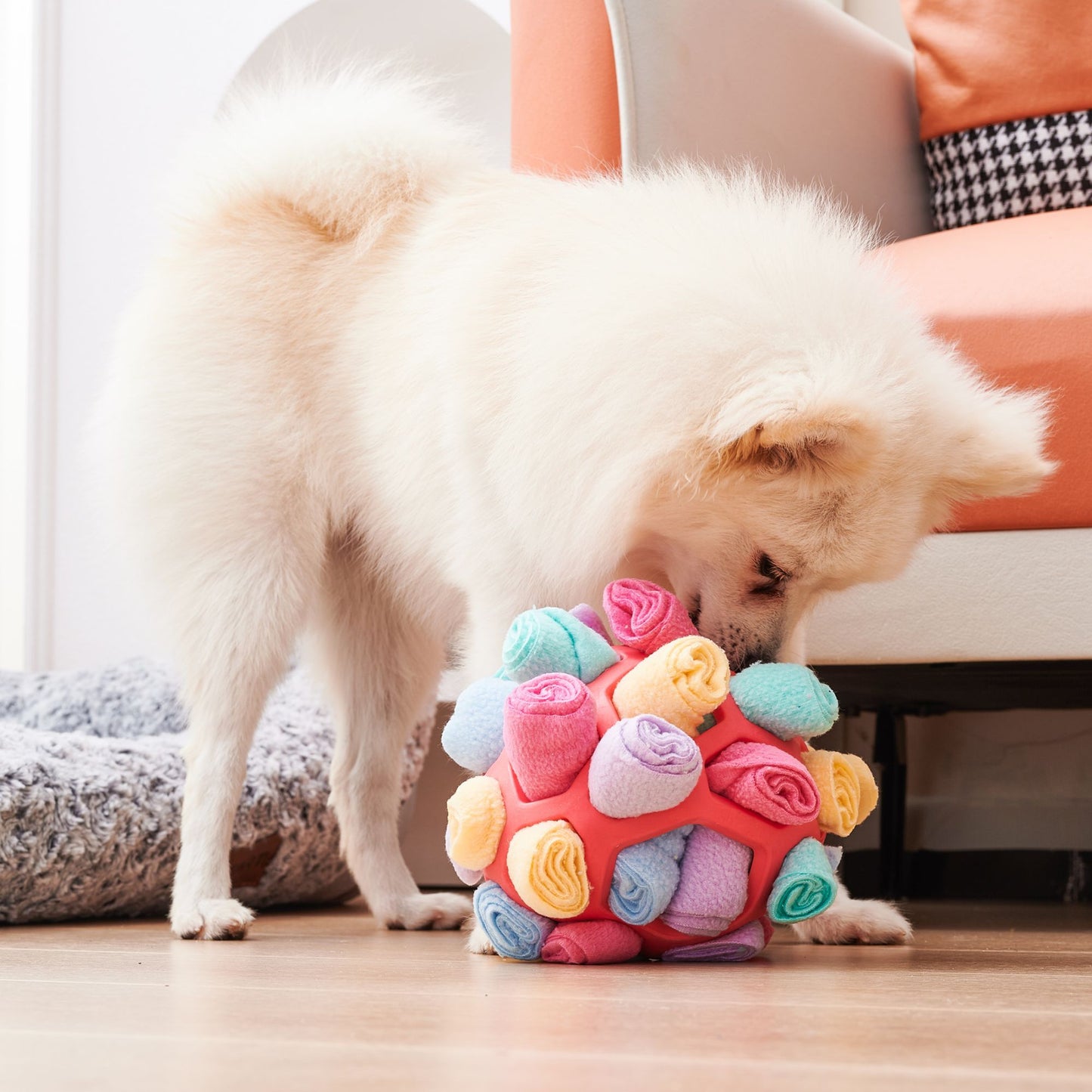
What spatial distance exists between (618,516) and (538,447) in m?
0.12

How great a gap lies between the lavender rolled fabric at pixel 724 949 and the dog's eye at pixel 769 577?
380 millimetres

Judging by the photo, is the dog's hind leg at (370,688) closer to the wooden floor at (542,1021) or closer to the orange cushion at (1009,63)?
the wooden floor at (542,1021)

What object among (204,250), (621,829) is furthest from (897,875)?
(204,250)

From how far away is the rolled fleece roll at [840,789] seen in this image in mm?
1367

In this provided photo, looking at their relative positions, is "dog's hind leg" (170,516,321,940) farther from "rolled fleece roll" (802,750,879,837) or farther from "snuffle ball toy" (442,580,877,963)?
"rolled fleece roll" (802,750,879,837)

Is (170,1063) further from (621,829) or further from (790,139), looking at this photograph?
(790,139)

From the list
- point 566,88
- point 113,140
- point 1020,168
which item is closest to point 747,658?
point 566,88

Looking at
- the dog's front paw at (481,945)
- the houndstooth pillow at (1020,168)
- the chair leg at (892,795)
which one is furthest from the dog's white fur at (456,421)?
the chair leg at (892,795)

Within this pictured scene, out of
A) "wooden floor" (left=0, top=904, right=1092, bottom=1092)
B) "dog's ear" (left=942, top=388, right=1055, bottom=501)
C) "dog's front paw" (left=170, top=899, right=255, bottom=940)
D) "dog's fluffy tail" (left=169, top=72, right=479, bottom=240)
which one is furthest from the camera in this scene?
"dog's fluffy tail" (left=169, top=72, right=479, bottom=240)

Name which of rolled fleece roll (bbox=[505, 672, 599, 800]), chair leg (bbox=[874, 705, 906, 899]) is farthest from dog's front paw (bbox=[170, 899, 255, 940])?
chair leg (bbox=[874, 705, 906, 899])

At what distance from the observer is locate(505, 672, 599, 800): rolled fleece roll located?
125cm

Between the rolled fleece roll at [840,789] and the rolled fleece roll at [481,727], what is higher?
the rolled fleece roll at [481,727]

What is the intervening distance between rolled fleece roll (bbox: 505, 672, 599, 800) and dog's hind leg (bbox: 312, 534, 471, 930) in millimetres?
759

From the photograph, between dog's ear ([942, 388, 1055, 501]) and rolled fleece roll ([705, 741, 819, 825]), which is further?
dog's ear ([942, 388, 1055, 501])
